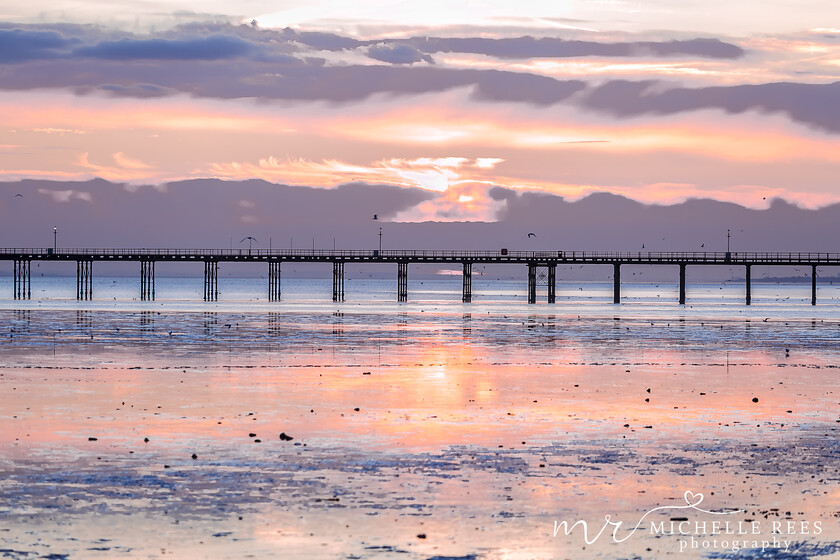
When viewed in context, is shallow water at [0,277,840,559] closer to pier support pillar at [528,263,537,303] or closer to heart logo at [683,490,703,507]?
heart logo at [683,490,703,507]

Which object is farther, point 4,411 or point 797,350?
point 797,350

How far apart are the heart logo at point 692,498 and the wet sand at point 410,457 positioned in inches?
2.4

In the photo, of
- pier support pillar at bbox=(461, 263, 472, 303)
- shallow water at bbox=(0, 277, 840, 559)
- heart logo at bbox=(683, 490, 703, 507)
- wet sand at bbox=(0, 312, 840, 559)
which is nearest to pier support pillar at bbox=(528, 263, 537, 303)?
pier support pillar at bbox=(461, 263, 472, 303)

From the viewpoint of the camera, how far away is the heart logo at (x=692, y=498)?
13.1 metres

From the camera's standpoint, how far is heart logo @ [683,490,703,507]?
42.8ft

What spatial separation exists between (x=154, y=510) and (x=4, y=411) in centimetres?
994

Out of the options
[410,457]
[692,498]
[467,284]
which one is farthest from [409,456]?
[467,284]

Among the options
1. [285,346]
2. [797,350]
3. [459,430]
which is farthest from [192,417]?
[797,350]

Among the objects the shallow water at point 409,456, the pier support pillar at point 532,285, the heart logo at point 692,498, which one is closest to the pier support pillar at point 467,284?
the pier support pillar at point 532,285

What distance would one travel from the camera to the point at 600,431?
19.2m

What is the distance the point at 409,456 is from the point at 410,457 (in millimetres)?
80

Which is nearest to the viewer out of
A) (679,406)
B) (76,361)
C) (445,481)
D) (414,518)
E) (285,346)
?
(414,518)

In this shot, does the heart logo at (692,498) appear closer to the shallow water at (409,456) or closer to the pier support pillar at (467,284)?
the shallow water at (409,456)

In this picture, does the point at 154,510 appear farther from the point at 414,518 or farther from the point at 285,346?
the point at 285,346
